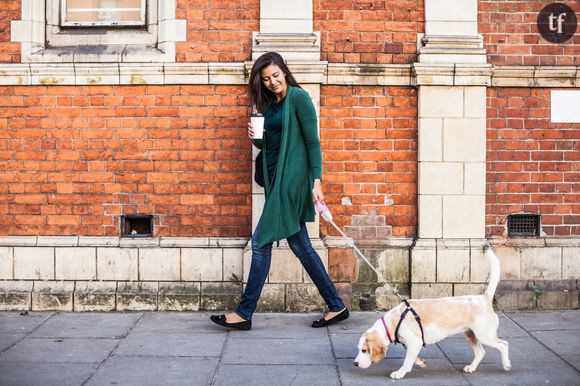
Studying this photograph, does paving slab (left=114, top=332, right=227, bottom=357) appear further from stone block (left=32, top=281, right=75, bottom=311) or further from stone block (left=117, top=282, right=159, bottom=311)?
stone block (left=32, top=281, right=75, bottom=311)

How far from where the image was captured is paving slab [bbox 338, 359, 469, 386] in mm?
4918

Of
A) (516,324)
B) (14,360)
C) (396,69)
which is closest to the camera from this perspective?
(14,360)

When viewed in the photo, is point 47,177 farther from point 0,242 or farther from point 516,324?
point 516,324

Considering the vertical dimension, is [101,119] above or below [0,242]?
above

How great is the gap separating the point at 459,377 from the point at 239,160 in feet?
9.62

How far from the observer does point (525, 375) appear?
16.5 feet

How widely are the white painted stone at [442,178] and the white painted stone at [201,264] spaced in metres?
1.96

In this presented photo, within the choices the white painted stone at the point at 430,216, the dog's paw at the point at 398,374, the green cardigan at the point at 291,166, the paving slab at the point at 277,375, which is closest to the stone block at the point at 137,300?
the green cardigan at the point at 291,166

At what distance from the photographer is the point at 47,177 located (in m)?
7.04

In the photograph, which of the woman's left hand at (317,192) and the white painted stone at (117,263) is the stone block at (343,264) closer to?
the woman's left hand at (317,192)

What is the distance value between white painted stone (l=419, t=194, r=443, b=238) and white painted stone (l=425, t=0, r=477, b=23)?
1639mm

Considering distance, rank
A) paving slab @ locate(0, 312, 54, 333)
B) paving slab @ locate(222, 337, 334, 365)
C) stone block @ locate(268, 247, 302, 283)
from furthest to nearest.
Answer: stone block @ locate(268, 247, 302, 283) < paving slab @ locate(0, 312, 54, 333) < paving slab @ locate(222, 337, 334, 365)

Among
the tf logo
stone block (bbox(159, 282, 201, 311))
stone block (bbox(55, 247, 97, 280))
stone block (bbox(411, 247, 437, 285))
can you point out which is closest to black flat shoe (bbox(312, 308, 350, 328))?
stone block (bbox(411, 247, 437, 285))

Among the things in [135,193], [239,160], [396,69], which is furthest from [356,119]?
[135,193]
